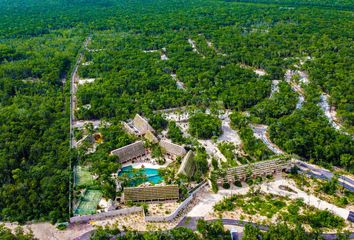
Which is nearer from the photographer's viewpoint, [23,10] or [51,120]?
[51,120]

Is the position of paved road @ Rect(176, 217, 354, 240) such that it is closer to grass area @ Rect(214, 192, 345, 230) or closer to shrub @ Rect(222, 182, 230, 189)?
grass area @ Rect(214, 192, 345, 230)

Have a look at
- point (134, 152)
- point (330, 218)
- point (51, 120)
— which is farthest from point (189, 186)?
point (51, 120)

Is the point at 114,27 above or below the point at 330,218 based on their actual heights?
above

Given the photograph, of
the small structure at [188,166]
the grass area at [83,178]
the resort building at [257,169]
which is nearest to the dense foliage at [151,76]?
the small structure at [188,166]

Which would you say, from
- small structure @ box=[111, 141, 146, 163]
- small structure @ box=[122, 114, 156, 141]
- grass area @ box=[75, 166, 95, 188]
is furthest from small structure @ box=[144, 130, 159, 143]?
grass area @ box=[75, 166, 95, 188]

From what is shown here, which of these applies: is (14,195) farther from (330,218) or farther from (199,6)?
(199,6)
